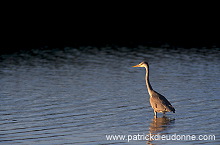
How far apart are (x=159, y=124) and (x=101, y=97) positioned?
12.7ft

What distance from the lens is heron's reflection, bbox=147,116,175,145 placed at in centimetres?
1264

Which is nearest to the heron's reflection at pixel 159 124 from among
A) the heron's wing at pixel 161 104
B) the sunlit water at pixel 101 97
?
the sunlit water at pixel 101 97

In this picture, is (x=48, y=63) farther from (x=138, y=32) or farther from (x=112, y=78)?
(x=138, y=32)

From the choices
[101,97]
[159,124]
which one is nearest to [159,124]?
[159,124]

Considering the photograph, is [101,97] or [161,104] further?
[101,97]

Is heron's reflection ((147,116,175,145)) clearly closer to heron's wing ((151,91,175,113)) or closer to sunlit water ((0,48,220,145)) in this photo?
sunlit water ((0,48,220,145))

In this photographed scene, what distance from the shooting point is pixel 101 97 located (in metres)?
17.0

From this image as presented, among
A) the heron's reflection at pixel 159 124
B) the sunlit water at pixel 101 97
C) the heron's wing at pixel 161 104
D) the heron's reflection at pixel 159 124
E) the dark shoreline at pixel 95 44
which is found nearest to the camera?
the sunlit water at pixel 101 97

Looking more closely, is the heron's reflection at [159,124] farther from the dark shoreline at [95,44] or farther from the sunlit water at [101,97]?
the dark shoreline at [95,44]

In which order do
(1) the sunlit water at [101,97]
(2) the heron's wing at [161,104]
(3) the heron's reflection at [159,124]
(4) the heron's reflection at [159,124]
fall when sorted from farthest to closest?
(2) the heron's wing at [161,104], (3) the heron's reflection at [159,124], (4) the heron's reflection at [159,124], (1) the sunlit water at [101,97]

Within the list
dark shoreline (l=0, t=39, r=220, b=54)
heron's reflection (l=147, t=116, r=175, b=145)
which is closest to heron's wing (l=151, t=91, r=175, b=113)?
heron's reflection (l=147, t=116, r=175, b=145)

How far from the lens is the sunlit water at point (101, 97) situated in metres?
12.5

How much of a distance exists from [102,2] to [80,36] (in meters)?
16.2

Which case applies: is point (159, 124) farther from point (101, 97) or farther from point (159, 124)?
point (101, 97)
